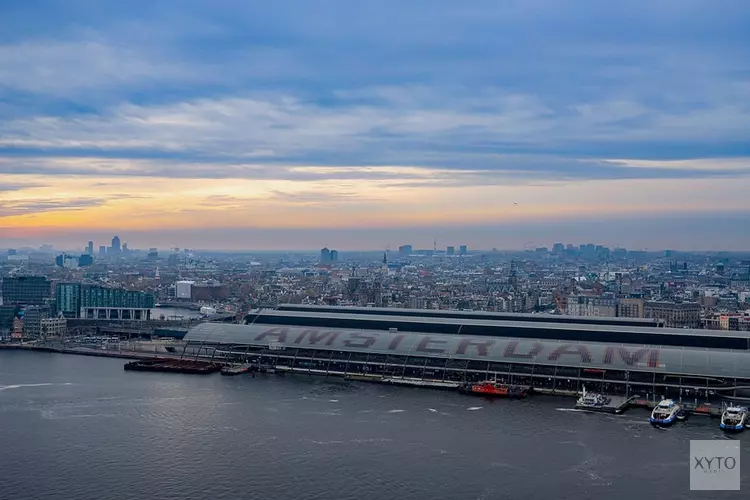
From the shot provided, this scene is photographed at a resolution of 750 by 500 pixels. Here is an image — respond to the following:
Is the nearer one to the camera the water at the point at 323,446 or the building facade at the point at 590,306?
the water at the point at 323,446

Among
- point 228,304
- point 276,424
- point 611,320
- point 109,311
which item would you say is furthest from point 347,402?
point 228,304

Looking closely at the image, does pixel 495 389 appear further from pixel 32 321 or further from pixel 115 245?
pixel 115 245

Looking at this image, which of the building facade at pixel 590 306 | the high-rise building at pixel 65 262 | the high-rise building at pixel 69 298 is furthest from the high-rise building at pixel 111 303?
the high-rise building at pixel 65 262

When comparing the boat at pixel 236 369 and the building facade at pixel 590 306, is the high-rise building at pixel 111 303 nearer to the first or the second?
the boat at pixel 236 369

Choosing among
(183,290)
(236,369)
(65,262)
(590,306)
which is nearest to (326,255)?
(65,262)

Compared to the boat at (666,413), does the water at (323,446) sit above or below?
below

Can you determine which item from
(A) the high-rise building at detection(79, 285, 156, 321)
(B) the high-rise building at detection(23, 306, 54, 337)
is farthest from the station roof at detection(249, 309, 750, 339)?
(A) the high-rise building at detection(79, 285, 156, 321)

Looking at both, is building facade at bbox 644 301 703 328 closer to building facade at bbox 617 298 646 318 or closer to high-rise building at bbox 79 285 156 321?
building facade at bbox 617 298 646 318
